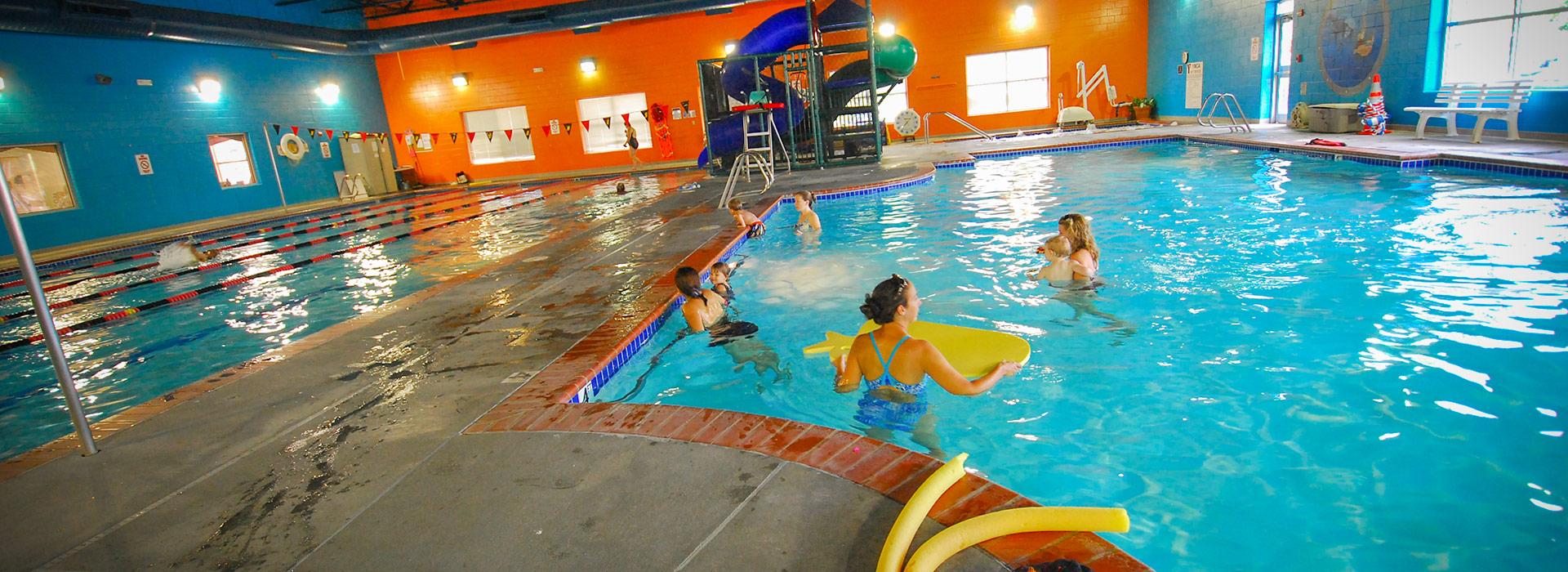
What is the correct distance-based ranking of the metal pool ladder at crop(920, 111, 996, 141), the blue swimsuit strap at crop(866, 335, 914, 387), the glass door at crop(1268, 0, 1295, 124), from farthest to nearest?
the metal pool ladder at crop(920, 111, 996, 141) < the glass door at crop(1268, 0, 1295, 124) < the blue swimsuit strap at crop(866, 335, 914, 387)

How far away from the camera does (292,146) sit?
680 inches

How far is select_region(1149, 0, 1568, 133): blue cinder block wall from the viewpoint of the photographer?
10.9 metres

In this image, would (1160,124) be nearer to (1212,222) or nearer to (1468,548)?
(1212,222)

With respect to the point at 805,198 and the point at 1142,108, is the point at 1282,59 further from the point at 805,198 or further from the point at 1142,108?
the point at 805,198

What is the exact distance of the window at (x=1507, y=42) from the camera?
9164 millimetres

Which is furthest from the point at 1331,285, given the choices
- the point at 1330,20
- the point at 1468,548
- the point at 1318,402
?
the point at 1330,20

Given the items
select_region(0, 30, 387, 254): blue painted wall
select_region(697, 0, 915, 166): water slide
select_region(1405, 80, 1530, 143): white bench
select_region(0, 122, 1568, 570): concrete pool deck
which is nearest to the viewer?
select_region(0, 122, 1568, 570): concrete pool deck

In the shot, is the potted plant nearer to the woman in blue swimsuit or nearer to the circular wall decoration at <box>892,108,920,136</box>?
the circular wall decoration at <box>892,108,920,136</box>

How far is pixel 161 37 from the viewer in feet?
40.7

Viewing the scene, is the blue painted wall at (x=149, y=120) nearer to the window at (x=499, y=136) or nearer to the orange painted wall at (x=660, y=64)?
the orange painted wall at (x=660, y=64)

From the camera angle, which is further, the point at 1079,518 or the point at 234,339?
the point at 234,339

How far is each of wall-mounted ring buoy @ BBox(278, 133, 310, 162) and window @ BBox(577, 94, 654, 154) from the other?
646cm

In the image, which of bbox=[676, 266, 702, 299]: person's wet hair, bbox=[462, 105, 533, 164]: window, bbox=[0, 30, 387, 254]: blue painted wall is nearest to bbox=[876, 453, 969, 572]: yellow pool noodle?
bbox=[676, 266, 702, 299]: person's wet hair

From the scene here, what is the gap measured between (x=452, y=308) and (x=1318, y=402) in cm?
492
